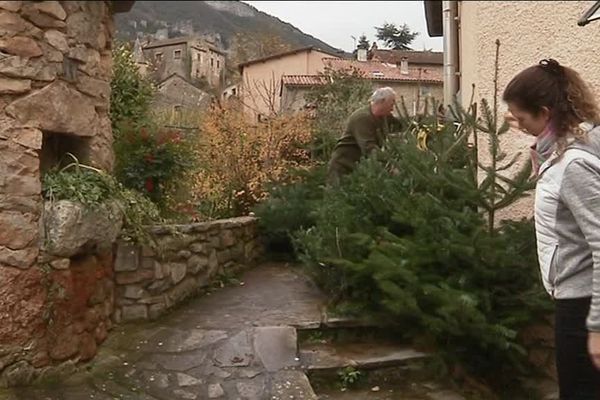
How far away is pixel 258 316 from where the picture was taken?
188 inches

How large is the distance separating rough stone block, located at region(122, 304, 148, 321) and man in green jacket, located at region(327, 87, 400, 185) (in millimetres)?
1990

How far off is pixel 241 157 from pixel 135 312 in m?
3.48

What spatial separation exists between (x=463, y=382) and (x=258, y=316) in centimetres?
162

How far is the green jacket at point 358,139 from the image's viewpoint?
5.59 m

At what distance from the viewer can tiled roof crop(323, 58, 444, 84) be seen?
49.2 feet

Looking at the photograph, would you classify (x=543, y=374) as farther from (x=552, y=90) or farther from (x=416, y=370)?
(x=552, y=90)

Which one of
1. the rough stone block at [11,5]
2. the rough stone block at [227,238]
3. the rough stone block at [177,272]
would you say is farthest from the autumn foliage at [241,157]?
the rough stone block at [11,5]

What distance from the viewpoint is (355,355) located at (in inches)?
161

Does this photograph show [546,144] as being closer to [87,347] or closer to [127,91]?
[87,347]

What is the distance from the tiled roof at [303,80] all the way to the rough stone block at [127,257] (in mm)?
10450

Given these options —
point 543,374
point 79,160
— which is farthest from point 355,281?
point 79,160

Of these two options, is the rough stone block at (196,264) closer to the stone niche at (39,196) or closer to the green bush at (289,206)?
the green bush at (289,206)

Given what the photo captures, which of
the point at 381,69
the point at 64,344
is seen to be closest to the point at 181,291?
the point at 64,344

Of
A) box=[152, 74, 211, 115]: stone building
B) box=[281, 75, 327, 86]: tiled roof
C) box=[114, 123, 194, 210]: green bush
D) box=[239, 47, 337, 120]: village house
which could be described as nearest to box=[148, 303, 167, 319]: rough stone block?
box=[114, 123, 194, 210]: green bush
